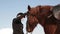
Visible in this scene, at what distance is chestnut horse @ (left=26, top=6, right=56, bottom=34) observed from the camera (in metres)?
2.83

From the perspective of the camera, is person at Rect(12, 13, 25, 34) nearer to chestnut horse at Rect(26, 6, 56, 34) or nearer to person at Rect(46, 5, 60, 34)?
chestnut horse at Rect(26, 6, 56, 34)

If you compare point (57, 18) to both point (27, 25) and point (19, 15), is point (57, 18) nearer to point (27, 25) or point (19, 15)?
point (27, 25)

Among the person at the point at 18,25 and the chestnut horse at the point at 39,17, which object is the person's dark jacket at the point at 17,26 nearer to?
the person at the point at 18,25

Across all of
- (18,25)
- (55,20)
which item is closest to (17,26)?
(18,25)

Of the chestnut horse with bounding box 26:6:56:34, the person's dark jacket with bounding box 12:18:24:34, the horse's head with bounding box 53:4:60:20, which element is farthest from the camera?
the person's dark jacket with bounding box 12:18:24:34

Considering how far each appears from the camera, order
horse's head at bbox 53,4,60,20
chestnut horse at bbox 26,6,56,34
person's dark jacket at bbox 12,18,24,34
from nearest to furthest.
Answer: horse's head at bbox 53,4,60,20, chestnut horse at bbox 26,6,56,34, person's dark jacket at bbox 12,18,24,34

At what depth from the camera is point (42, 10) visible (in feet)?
9.72

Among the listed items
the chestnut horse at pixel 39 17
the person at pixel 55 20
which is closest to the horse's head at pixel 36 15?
the chestnut horse at pixel 39 17

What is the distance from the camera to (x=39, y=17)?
299 cm

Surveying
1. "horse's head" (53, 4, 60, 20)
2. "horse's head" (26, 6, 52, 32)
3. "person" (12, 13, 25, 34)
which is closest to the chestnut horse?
"horse's head" (26, 6, 52, 32)

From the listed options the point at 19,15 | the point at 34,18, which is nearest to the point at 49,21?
the point at 34,18

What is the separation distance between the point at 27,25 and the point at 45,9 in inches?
16.3

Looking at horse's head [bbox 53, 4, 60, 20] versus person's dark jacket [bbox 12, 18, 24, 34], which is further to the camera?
person's dark jacket [bbox 12, 18, 24, 34]

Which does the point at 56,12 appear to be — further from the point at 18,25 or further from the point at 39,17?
the point at 18,25
